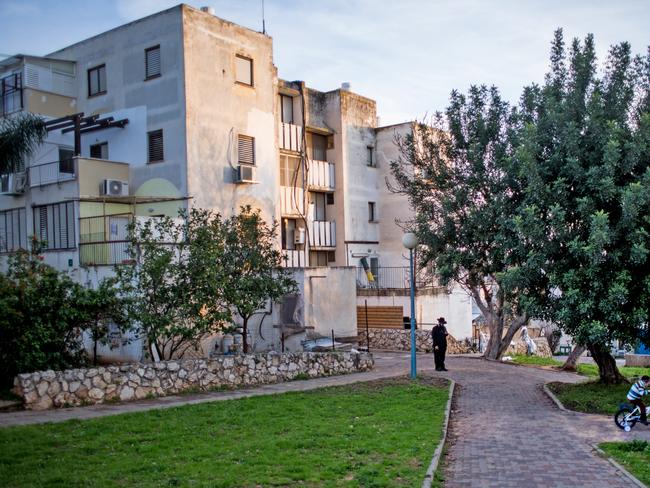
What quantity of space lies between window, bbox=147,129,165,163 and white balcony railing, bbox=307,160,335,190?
337 inches

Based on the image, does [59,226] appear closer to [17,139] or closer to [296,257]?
[17,139]

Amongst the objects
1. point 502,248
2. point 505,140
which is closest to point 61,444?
point 502,248

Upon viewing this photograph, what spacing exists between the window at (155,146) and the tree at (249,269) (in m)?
6.73

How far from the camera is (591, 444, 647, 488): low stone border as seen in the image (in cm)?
864

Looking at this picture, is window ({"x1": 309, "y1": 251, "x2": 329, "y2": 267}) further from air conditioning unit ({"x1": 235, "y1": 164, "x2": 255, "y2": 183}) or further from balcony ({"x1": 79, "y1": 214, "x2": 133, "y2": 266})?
balcony ({"x1": 79, "y1": 214, "x2": 133, "y2": 266})

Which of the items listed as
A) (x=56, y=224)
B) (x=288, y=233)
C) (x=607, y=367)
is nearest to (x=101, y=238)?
(x=56, y=224)

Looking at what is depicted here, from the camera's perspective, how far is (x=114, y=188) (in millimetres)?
24078

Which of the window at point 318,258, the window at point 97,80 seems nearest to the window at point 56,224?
the window at point 97,80

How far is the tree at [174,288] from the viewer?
665 inches

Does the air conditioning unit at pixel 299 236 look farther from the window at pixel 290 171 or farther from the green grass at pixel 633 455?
the green grass at pixel 633 455

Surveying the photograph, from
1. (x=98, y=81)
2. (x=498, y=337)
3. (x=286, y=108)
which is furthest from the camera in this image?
(x=286, y=108)

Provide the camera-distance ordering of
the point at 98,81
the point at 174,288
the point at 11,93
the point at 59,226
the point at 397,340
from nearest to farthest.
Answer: the point at 174,288 → the point at 59,226 → the point at 98,81 → the point at 11,93 → the point at 397,340

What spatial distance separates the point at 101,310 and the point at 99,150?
12766 millimetres

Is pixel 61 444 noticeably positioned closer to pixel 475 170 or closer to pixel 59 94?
pixel 475 170
